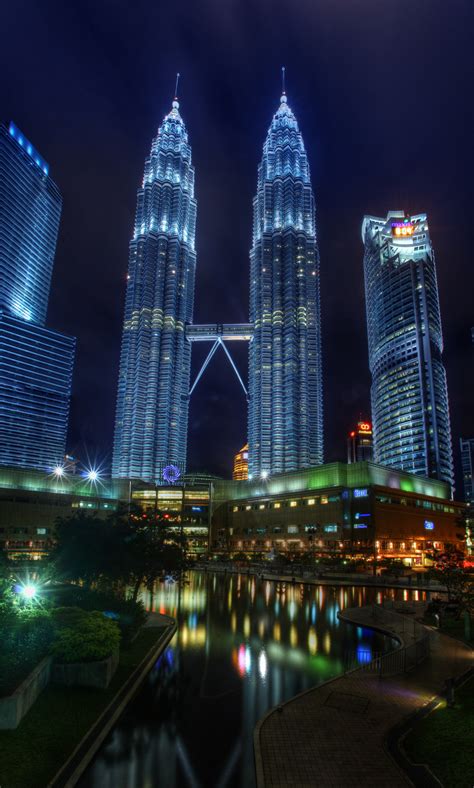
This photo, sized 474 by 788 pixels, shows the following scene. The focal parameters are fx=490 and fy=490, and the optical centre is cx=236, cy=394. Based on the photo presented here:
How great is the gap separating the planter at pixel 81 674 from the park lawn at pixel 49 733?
0.23m

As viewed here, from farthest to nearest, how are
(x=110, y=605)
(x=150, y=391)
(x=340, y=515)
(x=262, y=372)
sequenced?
(x=150, y=391) < (x=262, y=372) < (x=340, y=515) < (x=110, y=605)

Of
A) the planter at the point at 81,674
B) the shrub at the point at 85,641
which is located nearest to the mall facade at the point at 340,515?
the shrub at the point at 85,641

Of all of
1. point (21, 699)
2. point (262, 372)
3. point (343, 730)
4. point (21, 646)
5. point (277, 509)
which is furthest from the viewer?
point (262, 372)

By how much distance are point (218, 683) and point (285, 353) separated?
162908 millimetres

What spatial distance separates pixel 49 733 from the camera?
46.1 feet

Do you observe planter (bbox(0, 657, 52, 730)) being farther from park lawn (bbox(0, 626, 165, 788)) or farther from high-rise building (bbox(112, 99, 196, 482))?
high-rise building (bbox(112, 99, 196, 482))

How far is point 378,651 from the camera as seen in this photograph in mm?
26484

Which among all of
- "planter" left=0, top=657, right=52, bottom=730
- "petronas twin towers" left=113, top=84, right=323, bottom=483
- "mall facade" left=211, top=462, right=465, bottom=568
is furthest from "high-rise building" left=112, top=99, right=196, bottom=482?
"planter" left=0, top=657, right=52, bottom=730

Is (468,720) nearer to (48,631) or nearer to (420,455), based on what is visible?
(48,631)

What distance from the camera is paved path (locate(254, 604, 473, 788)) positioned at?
11.8 metres

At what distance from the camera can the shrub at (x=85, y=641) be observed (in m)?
18.4

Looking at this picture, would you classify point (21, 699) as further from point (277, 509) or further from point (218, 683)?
point (277, 509)

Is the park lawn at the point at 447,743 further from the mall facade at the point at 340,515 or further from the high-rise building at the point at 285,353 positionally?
the high-rise building at the point at 285,353

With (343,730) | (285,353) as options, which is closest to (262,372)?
(285,353)
